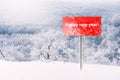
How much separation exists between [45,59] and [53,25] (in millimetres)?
406

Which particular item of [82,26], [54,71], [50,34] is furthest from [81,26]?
[50,34]

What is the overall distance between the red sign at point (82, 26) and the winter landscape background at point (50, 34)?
47cm

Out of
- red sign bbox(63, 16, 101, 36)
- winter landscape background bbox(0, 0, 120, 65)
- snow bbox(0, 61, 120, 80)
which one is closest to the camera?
snow bbox(0, 61, 120, 80)

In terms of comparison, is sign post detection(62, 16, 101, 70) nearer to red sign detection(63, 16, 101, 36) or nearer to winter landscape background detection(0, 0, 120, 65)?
red sign detection(63, 16, 101, 36)

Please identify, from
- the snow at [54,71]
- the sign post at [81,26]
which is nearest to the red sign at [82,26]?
the sign post at [81,26]

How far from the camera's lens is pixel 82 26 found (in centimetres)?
304

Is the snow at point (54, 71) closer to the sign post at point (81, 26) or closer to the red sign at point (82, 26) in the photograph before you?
the sign post at point (81, 26)

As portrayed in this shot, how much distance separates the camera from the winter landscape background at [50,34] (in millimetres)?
3469

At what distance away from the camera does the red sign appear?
300 centimetres

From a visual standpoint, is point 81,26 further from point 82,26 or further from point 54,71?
point 54,71

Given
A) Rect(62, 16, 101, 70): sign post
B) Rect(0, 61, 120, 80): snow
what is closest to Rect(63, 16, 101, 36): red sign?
Rect(62, 16, 101, 70): sign post

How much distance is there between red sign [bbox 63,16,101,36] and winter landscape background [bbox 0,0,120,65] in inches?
18.6

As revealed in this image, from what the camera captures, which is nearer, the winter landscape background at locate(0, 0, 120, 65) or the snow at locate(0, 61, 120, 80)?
the snow at locate(0, 61, 120, 80)

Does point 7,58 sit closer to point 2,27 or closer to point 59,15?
point 2,27
